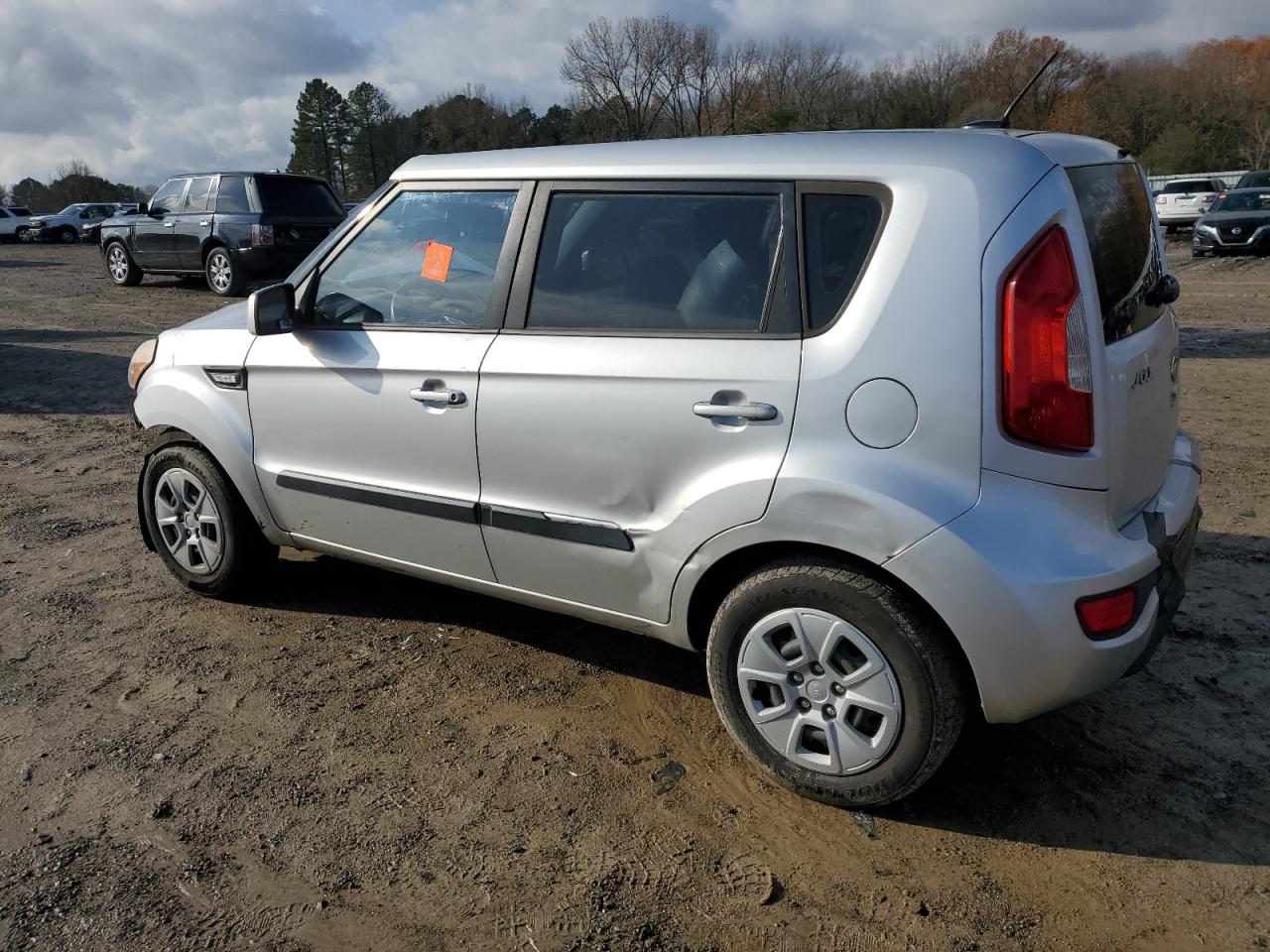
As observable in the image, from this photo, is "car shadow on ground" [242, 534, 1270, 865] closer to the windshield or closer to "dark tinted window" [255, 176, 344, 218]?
"dark tinted window" [255, 176, 344, 218]

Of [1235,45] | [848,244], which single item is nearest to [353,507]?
[848,244]

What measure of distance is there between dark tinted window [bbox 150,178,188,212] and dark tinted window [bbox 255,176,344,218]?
2101 millimetres

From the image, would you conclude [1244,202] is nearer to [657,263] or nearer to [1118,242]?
[1118,242]

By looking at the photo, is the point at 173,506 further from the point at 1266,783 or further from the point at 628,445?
the point at 1266,783

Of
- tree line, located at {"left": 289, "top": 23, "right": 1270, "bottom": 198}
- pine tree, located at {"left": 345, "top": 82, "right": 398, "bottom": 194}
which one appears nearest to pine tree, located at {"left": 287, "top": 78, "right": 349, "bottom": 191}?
pine tree, located at {"left": 345, "top": 82, "right": 398, "bottom": 194}

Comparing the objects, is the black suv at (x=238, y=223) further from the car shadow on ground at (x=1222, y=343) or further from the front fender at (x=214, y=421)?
the front fender at (x=214, y=421)

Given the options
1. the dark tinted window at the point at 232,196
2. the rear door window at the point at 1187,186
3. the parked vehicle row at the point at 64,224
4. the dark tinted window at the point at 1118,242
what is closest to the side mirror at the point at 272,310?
the dark tinted window at the point at 1118,242

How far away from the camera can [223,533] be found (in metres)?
4.31

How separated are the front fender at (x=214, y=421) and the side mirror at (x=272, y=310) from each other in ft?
1.15

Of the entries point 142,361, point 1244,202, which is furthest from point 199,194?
point 1244,202

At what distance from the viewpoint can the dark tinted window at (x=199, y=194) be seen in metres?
16.0

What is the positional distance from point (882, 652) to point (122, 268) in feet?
63.1

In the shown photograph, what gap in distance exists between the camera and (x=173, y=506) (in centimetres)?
449

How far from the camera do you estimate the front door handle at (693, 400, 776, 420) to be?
9.27 ft
